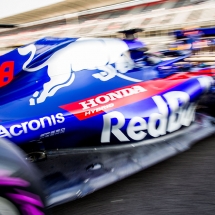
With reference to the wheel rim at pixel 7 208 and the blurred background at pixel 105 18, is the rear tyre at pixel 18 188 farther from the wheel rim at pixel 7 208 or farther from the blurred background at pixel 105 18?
the blurred background at pixel 105 18

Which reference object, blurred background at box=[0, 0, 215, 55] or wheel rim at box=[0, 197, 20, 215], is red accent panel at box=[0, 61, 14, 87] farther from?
blurred background at box=[0, 0, 215, 55]

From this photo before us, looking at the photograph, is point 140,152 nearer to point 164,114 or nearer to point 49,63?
point 164,114

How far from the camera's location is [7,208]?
1215 mm

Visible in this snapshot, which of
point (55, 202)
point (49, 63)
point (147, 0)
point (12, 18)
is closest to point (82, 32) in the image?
point (147, 0)

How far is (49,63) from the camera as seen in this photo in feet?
8.12

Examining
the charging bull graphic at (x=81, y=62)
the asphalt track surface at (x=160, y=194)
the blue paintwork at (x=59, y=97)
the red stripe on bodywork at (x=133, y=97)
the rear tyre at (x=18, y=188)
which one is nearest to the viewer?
the rear tyre at (x=18, y=188)

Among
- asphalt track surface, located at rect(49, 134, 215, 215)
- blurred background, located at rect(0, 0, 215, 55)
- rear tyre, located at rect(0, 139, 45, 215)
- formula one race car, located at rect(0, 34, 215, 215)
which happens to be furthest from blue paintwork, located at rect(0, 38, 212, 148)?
blurred background, located at rect(0, 0, 215, 55)

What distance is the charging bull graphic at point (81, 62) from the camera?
7.82 feet

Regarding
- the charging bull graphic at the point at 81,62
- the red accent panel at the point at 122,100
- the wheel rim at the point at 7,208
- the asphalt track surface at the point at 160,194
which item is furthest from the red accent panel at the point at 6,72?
the wheel rim at the point at 7,208

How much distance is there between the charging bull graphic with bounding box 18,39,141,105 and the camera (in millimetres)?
2383

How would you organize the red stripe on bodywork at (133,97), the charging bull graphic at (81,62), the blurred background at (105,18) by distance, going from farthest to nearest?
1. the blurred background at (105,18)
2. the charging bull graphic at (81,62)
3. the red stripe on bodywork at (133,97)

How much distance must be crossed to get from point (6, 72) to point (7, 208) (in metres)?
1.49

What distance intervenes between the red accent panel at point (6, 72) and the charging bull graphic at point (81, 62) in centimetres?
11

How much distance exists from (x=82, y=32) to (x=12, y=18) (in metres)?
11.2
